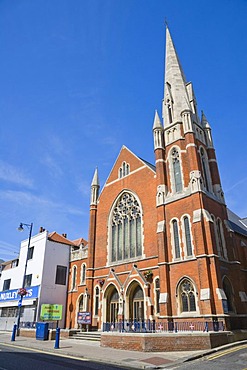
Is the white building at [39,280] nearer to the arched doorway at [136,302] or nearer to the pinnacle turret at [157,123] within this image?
the arched doorway at [136,302]

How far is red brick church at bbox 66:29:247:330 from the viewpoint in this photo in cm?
1984

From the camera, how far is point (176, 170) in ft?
82.6

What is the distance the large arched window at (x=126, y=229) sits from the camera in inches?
1032

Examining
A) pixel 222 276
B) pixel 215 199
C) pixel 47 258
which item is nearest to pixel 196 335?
pixel 222 276

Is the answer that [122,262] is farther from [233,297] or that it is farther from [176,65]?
[176,65]

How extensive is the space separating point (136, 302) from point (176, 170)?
40.3 ft

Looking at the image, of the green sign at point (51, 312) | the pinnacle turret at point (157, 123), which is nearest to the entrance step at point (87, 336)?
the green sign at point (51, 312)

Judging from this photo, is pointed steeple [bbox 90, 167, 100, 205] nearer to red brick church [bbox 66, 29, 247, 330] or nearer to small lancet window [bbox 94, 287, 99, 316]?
red brick church [bbox 66, 29, 247, 330]

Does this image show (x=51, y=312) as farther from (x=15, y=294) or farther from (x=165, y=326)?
(x=165, y=326)

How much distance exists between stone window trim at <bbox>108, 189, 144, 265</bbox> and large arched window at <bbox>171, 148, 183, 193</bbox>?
14.3 feet

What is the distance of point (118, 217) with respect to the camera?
29031mm

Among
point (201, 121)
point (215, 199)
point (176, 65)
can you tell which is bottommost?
point (215, 199)

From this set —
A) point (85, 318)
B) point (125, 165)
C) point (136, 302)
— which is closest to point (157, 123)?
point (125, 165)

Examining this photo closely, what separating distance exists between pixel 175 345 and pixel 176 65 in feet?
97.2
